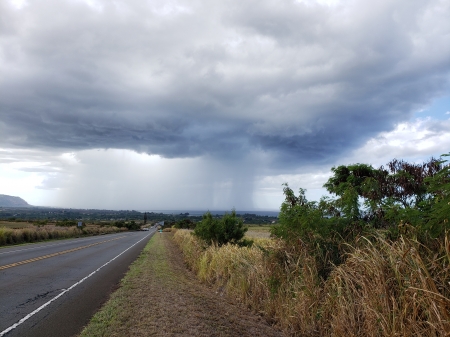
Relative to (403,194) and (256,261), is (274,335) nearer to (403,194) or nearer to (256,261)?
(256,261)

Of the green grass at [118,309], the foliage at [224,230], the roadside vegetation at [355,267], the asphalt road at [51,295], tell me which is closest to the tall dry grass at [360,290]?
the roadside vegetation at [355,267]

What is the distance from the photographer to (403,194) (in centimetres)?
1229

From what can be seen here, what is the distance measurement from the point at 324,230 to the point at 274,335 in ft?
8.36

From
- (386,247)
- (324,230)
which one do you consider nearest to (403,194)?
(324,230)

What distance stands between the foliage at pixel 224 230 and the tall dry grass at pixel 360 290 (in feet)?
33.3

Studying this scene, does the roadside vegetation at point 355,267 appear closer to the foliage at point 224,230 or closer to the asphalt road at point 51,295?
the asphalt road at point 51,295

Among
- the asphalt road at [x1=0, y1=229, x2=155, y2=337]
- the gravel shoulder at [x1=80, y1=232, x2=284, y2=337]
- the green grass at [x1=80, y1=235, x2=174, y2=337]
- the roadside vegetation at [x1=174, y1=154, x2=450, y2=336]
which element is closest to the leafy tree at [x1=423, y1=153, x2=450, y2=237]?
the roadside vegetation at [x1=174, y1=154, x2=450, y2=336]

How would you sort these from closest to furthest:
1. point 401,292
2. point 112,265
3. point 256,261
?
point 401,292
point 256,261
point 112,265

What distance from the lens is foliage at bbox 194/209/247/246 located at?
2030 cm

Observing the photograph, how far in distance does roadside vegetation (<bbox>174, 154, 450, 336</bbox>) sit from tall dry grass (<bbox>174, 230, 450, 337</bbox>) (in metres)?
0.02

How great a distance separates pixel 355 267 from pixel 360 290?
1.61 feet

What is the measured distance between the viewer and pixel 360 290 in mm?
5855

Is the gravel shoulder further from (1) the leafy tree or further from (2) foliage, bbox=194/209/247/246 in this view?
(2) foliage, bbox=194/209/247/246

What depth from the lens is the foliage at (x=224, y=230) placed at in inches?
799
